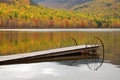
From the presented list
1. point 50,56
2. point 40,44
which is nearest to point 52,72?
point 50,56

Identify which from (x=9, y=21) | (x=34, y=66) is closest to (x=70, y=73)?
(x=34, y=66)

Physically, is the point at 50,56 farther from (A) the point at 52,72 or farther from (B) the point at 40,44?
(B) the point at 40,44

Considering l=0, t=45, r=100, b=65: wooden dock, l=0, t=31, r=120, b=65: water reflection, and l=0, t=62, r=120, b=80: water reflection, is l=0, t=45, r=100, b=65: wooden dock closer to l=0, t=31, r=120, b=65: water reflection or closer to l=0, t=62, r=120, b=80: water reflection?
l=0, t=62, r=120, b=80: water reflection

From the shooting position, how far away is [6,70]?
67.8 ft

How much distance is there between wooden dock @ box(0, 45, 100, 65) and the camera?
876 inches

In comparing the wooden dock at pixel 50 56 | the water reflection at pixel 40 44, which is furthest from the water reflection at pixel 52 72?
the water reflection at pixel 40 44

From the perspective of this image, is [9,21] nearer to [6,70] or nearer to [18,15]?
[18,15]

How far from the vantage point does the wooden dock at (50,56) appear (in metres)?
22.2

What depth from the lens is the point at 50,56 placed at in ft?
83.2

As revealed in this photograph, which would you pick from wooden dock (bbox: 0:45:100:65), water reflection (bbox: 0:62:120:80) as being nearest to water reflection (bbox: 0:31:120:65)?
wooden dock (bbox: 0:45:100:65)

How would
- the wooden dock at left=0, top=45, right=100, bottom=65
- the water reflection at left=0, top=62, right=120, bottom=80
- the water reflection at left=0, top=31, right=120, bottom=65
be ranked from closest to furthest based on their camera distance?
the water reflection at left=0, top=62, right=120, bottom=80 < the wooden dock at left=0, top=45, right=100, bottom=65 < the water reflection at left=0, top=31, right=120, bottom=65

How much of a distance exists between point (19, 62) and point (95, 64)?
22.9ft

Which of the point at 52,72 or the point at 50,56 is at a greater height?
the point at 50,56

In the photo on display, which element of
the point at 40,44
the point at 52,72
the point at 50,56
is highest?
the point at 50,56
